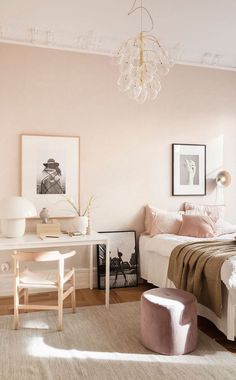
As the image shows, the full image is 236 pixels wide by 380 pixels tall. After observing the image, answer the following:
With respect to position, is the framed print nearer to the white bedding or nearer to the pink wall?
the pink wall

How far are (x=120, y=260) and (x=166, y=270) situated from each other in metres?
0.75

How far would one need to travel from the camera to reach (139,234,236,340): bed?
2889mm

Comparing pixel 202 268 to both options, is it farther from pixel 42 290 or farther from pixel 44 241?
pixel 42 290

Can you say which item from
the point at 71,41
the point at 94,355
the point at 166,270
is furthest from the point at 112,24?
the point at 94,355

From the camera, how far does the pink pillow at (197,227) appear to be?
4.38 meters

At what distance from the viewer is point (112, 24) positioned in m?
3.95

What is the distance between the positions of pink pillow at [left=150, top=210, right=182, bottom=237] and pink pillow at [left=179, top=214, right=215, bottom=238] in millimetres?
95

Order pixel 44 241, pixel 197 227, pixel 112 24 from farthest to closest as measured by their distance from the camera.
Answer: pixel 197 227 → pixel 112 24 → pixel 44 241

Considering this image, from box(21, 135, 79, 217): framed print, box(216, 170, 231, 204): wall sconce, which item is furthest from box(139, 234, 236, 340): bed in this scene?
box(21, 135, 79, 217): framed print

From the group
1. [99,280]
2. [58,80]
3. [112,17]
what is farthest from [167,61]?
[99,280]

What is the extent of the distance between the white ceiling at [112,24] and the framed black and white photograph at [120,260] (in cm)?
241

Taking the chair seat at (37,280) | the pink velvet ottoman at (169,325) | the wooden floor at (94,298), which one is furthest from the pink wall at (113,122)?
the pink velvet ottoman at (169,325)

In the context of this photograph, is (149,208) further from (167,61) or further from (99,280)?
(167,61)

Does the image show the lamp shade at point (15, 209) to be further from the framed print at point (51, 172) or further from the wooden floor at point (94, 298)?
the wooden floor at point (94, 298)
